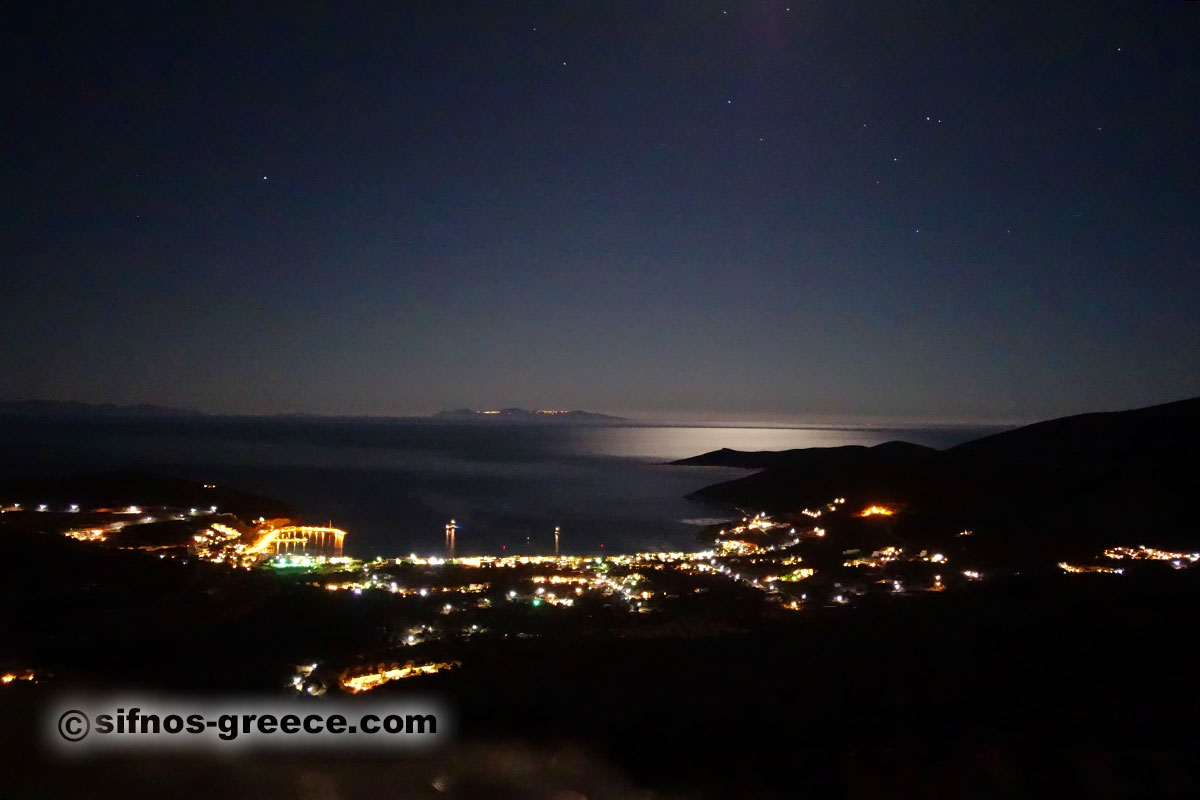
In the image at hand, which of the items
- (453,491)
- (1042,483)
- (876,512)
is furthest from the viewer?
(453,491)

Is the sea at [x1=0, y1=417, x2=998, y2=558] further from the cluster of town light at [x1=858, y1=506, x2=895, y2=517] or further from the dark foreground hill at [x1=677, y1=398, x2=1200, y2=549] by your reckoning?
the cluster of town light at [x1=858, y1=506, x2=895, y2=517]

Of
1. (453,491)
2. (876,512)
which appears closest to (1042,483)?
(876,512)

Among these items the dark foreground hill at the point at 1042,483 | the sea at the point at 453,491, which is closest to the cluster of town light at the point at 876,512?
the dark foreground hill at the point at 1042,483

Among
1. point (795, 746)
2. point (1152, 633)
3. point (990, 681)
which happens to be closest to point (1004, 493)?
point (1152, 633)

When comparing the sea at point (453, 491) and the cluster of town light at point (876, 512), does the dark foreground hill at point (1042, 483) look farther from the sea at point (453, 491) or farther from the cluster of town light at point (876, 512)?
the sea at point (453, 491)

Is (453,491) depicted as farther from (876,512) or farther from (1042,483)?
(1042,483)

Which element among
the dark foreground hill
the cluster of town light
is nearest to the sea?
the dark foreground hill

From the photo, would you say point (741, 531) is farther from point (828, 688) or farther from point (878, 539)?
point (828, 688)

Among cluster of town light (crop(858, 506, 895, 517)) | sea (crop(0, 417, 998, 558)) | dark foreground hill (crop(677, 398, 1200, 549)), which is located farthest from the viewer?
sea (crop(0, 417, 998, 558))
